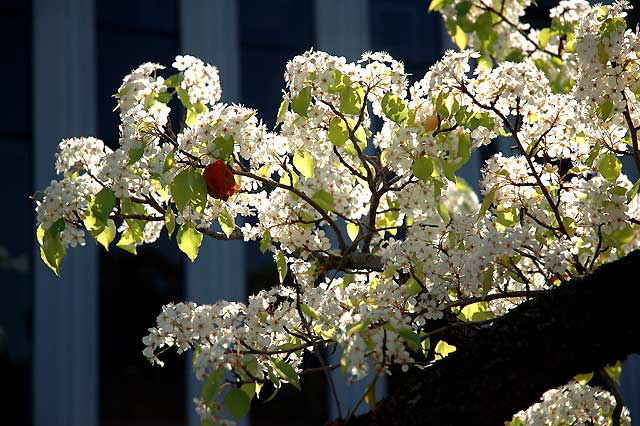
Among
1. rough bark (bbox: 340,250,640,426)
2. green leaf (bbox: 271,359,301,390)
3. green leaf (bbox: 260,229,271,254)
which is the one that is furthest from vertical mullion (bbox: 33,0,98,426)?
rough bark (bbox: 340,250,640,426)

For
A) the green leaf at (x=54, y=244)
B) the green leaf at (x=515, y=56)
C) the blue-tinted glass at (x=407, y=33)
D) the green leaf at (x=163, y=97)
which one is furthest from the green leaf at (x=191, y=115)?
the blue-tinted glass at (x=407, y=33)

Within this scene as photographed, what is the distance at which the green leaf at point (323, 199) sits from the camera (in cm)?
146

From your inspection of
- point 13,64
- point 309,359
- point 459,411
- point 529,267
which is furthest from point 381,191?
point 13,64

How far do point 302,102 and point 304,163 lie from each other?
0.51ft

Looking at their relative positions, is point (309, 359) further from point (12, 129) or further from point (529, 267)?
point (529, 267)

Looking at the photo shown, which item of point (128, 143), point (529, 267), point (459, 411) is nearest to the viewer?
point (459, 411)

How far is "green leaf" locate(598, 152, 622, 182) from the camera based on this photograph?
1.46m

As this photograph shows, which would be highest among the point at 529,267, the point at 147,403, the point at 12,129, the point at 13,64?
the point at 13,64

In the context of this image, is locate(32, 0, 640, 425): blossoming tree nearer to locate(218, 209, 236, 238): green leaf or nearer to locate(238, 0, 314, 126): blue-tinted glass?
locate(218, 209, 236, 238): green leaf

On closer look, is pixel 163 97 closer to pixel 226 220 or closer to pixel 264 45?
pixel 226 220

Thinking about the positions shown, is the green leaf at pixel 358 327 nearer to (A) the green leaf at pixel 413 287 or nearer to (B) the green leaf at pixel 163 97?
(A) the green leaf at pixel 413 287

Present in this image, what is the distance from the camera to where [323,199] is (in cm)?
146

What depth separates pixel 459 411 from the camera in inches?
39.7

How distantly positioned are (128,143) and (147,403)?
2.97m
